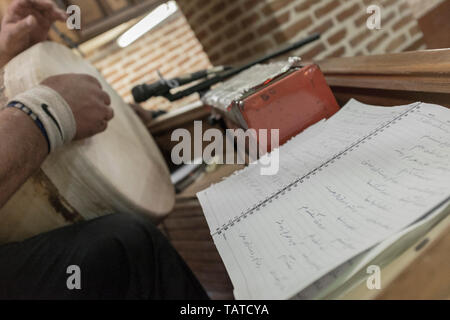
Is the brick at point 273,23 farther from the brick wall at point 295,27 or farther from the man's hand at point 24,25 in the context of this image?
the man's hand at point 24,25

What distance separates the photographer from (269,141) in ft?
3.15

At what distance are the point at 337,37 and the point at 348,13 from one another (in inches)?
7.2

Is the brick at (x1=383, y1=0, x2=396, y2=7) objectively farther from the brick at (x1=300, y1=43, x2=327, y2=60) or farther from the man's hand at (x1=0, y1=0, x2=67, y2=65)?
the man's hand at (x1=0, y1=0, x2=67, y2=65)

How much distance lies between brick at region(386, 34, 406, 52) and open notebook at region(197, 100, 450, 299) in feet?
6.71

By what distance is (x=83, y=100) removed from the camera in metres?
1.11

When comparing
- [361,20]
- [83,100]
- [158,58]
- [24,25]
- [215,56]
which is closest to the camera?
[83,100]

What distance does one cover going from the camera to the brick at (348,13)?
2443 millimetres

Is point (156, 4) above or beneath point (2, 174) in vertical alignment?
above

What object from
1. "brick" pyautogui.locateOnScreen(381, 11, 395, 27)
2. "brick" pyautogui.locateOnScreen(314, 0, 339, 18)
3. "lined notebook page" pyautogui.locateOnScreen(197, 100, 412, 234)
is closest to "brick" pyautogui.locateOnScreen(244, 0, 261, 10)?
"brick" pyautogui.locateOnScreen(314, 0, 339, 18)

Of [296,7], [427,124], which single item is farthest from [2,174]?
[296,7]

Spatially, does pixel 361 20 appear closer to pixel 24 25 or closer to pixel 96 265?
pixel 24 25

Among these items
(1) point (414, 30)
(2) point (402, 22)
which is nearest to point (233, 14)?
(2) point (402, 22)
